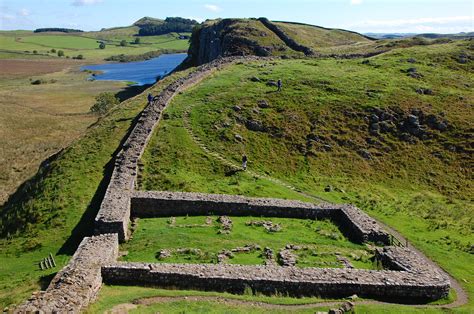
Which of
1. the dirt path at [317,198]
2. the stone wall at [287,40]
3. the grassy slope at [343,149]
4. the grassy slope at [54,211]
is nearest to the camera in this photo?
the dirt path at [317,198]

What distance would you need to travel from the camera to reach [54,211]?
34.1m

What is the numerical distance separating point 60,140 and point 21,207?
45.0 metres

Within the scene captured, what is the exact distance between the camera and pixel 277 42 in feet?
349

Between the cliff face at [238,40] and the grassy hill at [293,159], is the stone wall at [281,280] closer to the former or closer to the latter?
the grassy hill at [293,159]

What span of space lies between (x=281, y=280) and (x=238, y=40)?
86.9m

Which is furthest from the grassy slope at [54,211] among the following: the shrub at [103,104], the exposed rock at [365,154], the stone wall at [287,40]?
the stone wall at [287,40]

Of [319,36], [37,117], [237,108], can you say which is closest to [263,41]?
[319,36]

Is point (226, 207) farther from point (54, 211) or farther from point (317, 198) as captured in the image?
point (54, 211)

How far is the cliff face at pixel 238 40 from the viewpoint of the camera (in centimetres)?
9938

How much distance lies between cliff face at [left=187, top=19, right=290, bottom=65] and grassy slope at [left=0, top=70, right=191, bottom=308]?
56.2m

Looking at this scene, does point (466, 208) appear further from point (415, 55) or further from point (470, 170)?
point (415, 55)

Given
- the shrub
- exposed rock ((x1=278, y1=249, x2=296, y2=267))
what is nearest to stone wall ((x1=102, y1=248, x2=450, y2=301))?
exposed rock ((x1=278, y1=249, x2=296, y2=267))

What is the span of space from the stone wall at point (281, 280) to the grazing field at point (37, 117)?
103ft

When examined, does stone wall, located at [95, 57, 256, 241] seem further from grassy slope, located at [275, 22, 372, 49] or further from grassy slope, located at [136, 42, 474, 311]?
grassy slope, located at [275, 22, 372, 49]
